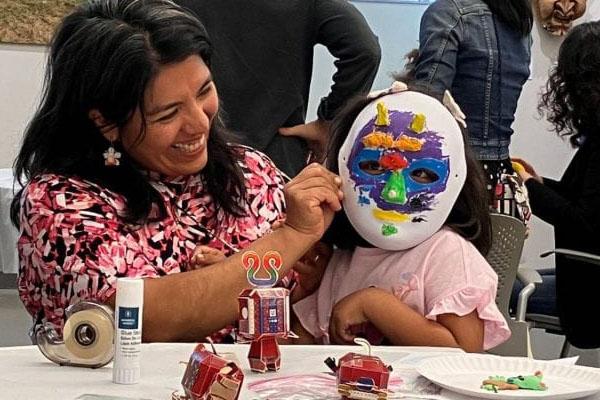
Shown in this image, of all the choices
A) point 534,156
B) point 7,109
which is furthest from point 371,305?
point 534,156

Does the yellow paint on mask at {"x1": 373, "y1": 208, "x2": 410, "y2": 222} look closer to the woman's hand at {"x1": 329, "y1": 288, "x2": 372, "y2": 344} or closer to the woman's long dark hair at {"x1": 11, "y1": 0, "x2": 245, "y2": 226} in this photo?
the woman's hand at {"x1": 329, "y1": 288, "x2": 372, "y2": 344}

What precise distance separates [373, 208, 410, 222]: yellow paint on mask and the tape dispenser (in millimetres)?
549

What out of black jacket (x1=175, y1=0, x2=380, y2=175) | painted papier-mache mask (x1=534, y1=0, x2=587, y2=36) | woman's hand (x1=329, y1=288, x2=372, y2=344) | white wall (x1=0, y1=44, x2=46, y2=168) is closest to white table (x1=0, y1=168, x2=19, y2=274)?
black jacket (x1=175, y1=0, x2=380, y2=175)

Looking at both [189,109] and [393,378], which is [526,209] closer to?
[189,109]

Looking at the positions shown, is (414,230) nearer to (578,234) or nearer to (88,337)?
(88,337)

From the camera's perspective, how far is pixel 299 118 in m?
2.67

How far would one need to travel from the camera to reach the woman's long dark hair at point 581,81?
315cm

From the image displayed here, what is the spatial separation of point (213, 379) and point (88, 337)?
11.1 inches

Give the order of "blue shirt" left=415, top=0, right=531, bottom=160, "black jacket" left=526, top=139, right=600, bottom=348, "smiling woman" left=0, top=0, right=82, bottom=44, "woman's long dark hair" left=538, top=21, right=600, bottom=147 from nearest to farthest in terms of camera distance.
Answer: "blue shirt" left=415, top=0, right=531, bottom=160 < "black jacket" left=526, top=139, right=600, bottom=348 < "woman's long dark hair" left=538, top=21, right=600, bottom=147 < "smiling woman" left=0, top=0, right=82, bottom=44

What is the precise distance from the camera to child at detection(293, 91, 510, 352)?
1.69 m

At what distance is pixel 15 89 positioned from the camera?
427 centimetres

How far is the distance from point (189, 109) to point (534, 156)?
339cm

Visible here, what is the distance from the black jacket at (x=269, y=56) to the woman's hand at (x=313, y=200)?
2.61 ft

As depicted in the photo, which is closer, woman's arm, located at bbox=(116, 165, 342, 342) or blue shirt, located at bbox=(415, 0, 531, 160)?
woman's arm, located at bbox=(116, 165, 342, 342)
